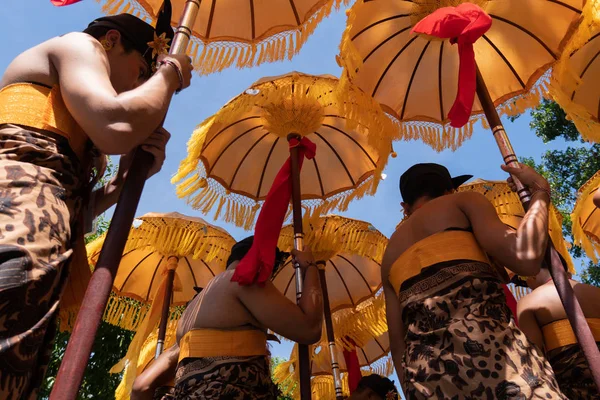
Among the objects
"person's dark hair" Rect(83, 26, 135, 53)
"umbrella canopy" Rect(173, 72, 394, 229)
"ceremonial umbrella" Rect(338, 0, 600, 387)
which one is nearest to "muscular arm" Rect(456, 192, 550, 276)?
"ceremonial umbrella" Rect(338, 0, 600, 387)

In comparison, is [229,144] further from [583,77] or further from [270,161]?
[583,77]

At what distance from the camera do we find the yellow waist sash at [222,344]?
274 cm

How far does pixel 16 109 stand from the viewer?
5.19 feet

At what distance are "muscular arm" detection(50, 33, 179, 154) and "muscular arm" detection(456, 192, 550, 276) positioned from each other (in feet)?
4.68

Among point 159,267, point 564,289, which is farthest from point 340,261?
point 564,289

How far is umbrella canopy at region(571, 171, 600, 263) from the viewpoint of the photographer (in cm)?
557

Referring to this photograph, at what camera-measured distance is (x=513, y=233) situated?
91.6 inches

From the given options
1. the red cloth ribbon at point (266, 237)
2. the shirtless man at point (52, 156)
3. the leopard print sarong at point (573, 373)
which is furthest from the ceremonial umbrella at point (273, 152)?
the shirtless man at point (52, 156)

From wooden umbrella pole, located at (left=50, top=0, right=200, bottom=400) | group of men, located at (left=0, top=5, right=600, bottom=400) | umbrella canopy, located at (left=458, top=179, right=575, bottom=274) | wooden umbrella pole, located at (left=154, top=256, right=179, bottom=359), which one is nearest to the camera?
wooden umbrella pole, located at (left=50, top=0, right=200, bottom=400)

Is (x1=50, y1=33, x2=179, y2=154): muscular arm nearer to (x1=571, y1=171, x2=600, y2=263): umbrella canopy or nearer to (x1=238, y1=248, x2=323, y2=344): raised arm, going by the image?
(x1=238, y1=248, x2=323, y2=344): raised arm

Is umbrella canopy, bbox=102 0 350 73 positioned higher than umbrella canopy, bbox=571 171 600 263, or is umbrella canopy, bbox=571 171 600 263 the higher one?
umbrella canopy, bbox=102 0 350 73

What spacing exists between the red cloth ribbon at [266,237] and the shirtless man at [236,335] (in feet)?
0.19

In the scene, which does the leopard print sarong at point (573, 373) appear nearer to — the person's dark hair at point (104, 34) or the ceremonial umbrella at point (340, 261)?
the ceremonial umbrella at point (340, 261)

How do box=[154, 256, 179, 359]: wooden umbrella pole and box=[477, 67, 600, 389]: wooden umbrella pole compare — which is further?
box=[154, 256, 179, 359]: wooden umbrella pole
